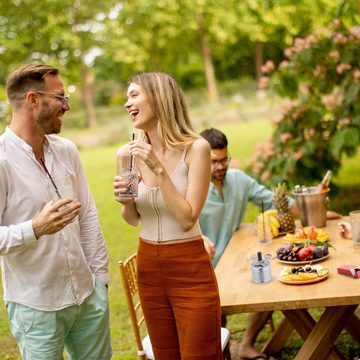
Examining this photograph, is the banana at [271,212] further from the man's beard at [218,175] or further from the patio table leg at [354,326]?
the patio table leg at [354,326]

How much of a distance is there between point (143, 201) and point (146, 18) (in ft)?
55.2

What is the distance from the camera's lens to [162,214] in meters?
2.25

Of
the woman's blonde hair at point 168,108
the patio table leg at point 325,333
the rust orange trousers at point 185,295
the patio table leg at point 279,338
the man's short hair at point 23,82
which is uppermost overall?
the man's short hair at point 23,82

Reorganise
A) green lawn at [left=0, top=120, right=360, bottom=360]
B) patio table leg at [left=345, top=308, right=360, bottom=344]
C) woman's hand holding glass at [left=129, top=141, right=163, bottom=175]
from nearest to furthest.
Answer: woman's hand holding glass at [left=129, top=141, right=163, bottom=175], patio table leg at [left=345, top=308, right=360, bottom=344], green lawn at [left=0, top=120, right=360, bottom=360]

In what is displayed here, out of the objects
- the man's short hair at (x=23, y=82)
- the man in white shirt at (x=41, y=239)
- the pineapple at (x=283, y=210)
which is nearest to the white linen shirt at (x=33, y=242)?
the man in white shirt at (x=41, y=239)

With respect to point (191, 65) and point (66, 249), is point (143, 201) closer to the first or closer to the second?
point (66, 249)

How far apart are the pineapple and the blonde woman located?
128 cm

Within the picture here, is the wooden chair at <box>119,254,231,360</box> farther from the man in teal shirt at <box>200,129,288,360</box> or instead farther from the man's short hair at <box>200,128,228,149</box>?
the man's short hair at <box>200,128,228,149</box>

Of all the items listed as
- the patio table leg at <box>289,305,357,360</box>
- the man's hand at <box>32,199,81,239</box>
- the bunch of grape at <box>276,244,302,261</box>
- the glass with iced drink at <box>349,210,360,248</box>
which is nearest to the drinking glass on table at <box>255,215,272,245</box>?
the bunch of grape at <box>276,244,302,261</box>

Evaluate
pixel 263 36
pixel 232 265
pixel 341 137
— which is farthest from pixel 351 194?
pixel 263 36

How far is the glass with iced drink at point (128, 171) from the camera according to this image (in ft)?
7.27

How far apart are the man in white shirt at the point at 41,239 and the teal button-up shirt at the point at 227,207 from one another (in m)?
1.25

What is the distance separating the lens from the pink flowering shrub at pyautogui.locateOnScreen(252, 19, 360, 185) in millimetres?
5824

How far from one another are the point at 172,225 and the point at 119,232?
18.8 feet
